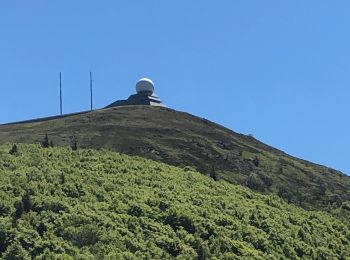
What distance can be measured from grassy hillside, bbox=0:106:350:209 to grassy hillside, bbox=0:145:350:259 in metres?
6.96

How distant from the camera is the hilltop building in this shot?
133 m

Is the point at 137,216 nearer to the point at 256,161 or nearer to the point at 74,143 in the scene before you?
the point at 74,143

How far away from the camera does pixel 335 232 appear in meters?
70.4

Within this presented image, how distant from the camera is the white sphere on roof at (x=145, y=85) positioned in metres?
134

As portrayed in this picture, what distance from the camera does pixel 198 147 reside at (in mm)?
98062

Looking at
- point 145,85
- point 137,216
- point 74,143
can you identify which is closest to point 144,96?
point 145,85

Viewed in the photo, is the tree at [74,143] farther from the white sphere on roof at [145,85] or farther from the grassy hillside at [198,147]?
the white sphere on roof at [145,85]

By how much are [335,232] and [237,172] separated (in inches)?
797

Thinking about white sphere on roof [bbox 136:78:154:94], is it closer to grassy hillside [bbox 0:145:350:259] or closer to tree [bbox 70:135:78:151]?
tree [bbox 70:135:78:151]

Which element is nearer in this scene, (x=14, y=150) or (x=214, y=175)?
(x=14, y=150)

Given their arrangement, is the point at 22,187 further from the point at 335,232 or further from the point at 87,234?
the point at 335,232

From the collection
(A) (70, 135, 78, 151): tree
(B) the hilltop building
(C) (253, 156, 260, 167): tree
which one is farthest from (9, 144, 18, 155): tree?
(B) the hilltop building

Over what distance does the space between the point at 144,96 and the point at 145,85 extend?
5.98 ft

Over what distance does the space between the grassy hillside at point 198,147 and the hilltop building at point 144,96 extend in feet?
37.8
